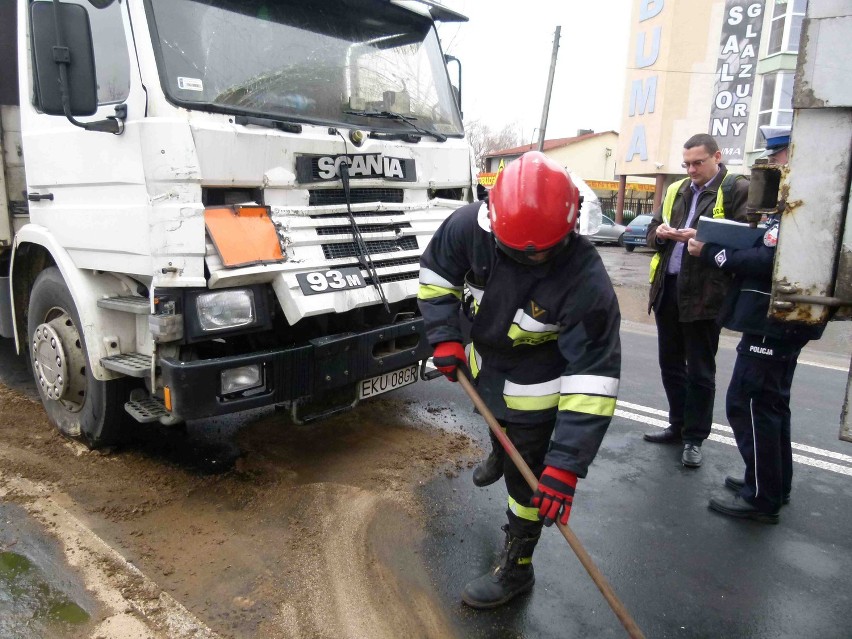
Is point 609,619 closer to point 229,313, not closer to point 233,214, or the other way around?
point 229,313

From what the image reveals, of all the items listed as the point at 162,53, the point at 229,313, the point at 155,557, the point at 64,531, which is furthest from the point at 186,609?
the point at 162,53

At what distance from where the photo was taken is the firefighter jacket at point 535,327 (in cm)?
231

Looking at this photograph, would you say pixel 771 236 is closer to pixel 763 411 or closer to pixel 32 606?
pixel 763 411

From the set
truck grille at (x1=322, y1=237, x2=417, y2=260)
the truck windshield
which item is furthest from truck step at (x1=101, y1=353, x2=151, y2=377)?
the truck windshield

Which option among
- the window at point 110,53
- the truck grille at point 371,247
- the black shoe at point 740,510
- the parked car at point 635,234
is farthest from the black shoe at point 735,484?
the parked car at point 635,234

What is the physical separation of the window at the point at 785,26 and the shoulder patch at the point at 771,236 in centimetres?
2166

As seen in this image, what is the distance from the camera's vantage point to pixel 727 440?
14.8 feet

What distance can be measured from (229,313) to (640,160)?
1030 inches

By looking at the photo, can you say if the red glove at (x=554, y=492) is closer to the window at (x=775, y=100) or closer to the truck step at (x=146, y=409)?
the truck step at (x=146, y=409)

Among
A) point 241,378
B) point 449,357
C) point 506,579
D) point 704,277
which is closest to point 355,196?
point 241,378

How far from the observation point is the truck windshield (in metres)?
3.23

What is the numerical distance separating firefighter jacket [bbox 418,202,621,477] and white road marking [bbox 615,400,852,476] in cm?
243

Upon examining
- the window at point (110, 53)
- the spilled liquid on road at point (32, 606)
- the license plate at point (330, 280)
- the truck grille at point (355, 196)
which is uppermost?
the window at point (110, 53)

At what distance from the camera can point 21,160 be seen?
4371 millimetres
